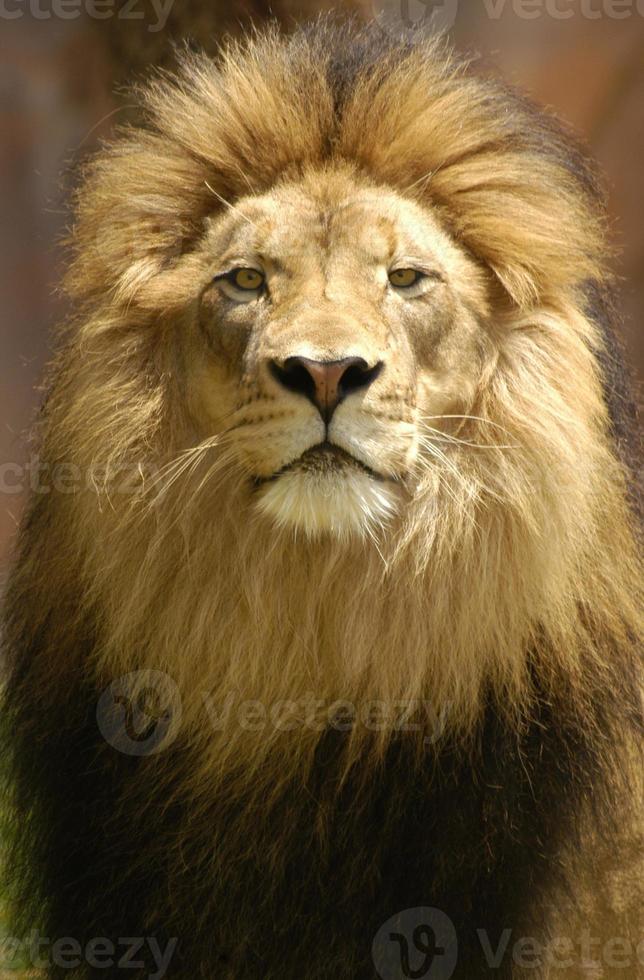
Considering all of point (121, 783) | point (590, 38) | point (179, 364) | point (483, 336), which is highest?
point (590, 38)

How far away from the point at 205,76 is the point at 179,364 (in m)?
0.74

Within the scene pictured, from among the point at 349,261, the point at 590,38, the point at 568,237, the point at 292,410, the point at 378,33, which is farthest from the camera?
the point at 590,38

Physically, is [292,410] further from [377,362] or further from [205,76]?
[205,76]

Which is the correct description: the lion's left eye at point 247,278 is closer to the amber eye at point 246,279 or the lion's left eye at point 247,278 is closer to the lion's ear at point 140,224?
the amber eye at point 246,279

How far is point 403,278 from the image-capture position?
3070mm

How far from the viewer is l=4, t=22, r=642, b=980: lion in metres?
3.05

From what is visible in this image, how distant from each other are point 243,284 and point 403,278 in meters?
0.36

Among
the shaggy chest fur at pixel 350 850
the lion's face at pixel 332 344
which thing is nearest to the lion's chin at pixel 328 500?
the lion's face at pixel 332 344

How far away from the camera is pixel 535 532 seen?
3.04m

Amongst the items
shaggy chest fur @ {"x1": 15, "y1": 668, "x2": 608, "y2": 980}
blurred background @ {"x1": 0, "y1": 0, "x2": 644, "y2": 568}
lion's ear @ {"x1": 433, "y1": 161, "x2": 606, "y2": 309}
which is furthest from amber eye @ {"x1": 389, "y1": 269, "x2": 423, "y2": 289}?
blurred background @ {"x1": 0, "y1": 0, "x2": 644, "y2": 568}

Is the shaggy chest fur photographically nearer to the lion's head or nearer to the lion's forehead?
the lion's head

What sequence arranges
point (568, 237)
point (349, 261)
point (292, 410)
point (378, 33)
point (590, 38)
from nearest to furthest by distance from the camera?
point (292, 410), point (349, 261), point (568, 237), point (378, 33), point (590, 38)

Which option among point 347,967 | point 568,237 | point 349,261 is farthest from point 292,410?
point 347,967

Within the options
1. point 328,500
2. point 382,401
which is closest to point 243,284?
point 382,401
